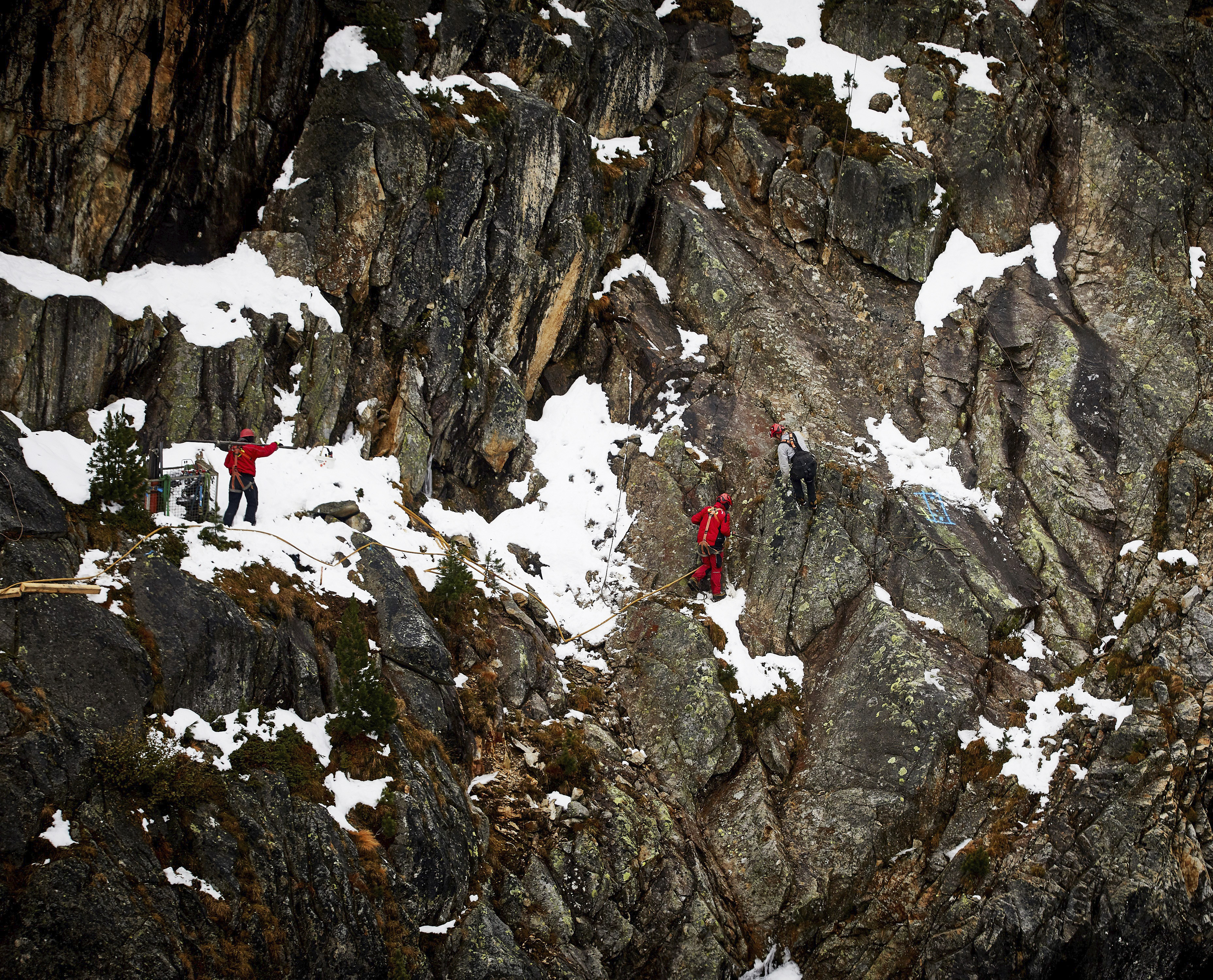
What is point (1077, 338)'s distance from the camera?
2127cm

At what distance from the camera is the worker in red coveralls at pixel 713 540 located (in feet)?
59.5

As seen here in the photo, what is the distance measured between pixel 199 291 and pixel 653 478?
11.1 m

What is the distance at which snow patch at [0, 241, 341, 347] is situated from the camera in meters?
14.9

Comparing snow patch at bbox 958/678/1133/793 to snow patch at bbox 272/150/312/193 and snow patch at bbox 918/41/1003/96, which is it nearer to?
snow patch at bbox 272/150/312/193

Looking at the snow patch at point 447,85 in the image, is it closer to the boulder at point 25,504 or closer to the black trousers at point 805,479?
the black trousers at point 805,479

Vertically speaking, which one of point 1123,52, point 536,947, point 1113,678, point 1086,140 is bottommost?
point 536,947

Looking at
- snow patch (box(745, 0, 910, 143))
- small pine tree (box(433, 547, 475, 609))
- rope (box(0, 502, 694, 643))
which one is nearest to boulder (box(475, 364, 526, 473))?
rope (box(0, 502, 694, 643))

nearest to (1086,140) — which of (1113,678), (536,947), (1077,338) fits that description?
(1077,338)

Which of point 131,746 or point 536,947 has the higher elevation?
point 131,746

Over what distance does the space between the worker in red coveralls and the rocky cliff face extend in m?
0.77

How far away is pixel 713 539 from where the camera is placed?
59.5ft

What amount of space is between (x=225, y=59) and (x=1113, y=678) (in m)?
22.6

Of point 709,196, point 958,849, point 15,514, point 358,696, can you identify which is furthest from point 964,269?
point 15,514

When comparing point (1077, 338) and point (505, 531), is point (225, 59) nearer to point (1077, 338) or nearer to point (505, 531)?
point (505, 531)
